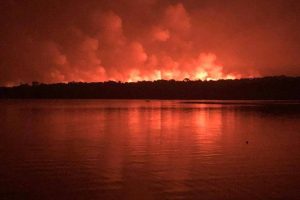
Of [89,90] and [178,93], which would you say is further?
[89,90]

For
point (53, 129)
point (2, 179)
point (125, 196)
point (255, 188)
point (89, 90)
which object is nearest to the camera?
point (125, 196)

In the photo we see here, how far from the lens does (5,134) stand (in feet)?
77.5

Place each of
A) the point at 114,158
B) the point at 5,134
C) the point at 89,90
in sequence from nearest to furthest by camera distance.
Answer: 1. the point at 114,158
2. the point at 5,134
3. the point at 89,90

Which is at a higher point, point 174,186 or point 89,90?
point 89,90

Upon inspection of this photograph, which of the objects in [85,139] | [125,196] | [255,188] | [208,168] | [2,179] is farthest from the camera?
[85,139]

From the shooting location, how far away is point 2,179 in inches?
472

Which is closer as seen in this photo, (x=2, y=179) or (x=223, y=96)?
(x=2, y=179)

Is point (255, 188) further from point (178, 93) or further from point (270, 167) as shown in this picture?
point (178, 93)

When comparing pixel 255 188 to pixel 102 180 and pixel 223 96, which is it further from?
pixel 223 96

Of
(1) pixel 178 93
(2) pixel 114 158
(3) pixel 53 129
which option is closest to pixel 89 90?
(1) pixel 178 93

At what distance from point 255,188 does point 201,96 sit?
466 ft

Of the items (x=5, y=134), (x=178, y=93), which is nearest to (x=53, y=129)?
(x=5, y=134)

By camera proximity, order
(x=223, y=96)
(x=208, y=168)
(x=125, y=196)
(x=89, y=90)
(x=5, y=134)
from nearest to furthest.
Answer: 1. (x=125, y=196)
2. (x=208, y=168)
3. (x=5, y=134)
4. (x=223, y=96)
5. (x=89, y=90)

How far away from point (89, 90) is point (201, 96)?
47.9 metres
